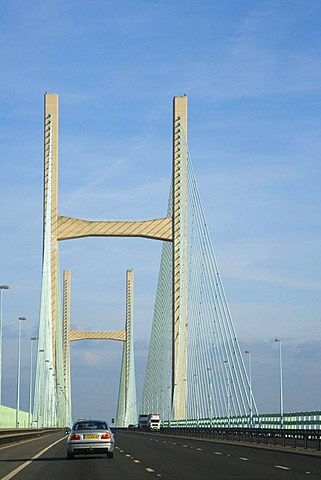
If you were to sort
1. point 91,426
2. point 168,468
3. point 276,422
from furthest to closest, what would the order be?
point 276,422, point 91,426, point 168,468

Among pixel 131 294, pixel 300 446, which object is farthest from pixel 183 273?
pixel 131 294

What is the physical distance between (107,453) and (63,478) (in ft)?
39.6

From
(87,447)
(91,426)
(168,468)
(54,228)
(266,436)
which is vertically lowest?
(168,468)

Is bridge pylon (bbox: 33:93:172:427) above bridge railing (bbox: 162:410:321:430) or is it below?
above

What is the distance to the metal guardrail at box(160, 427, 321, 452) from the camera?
Result: 153 feet

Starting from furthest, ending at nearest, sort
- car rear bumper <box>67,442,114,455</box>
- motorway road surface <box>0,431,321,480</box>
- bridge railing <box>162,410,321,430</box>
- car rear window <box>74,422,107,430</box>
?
bridge railing <box>162,410,321,430</box> → car rear window <box>74,422,107,430</box> → car rear bumper <box>67,442,114,455</box> → motorway road surface <box>0,431,321,480</box>

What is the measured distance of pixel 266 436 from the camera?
5456cm

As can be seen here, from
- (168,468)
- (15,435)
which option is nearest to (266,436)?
(15,435)

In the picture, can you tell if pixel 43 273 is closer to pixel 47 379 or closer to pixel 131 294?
pixel 47 379

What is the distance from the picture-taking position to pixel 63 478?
83.6ft

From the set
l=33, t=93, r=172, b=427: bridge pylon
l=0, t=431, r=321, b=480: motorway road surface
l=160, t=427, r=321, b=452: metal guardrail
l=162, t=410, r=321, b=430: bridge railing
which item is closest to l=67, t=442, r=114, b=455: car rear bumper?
l=0, t=431, r=321, b=480: motorway road surface

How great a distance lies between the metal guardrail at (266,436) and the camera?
46594 mm

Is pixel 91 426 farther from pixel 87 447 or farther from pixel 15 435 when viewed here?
pixel 15 435

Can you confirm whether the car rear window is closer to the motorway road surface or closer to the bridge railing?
the motorway road surface
